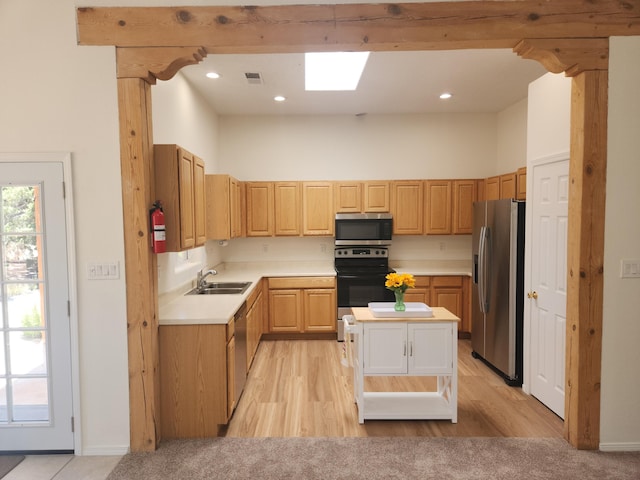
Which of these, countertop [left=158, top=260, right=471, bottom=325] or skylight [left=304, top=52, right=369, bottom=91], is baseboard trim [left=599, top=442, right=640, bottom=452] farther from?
skylight [left=304, top=52, right=369, bottom=91]

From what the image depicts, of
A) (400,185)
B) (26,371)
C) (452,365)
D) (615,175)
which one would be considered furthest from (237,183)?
(615,175)

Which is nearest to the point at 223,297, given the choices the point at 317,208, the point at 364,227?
the point at 317,208

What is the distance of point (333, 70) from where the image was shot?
391 cm

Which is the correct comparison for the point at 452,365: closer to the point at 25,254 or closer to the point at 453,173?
the point at 25,254

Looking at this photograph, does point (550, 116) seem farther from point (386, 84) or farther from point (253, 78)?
point (253, 78)

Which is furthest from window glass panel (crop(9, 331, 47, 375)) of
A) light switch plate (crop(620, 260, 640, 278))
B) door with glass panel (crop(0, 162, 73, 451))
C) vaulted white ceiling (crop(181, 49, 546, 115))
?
light switch plate (crop(620, 260, 640, 278))

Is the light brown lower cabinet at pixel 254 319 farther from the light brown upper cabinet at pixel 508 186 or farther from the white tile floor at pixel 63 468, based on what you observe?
the light brown upper cabinet at pixel 508 186

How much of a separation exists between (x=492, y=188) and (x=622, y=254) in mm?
2464

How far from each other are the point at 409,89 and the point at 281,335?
340cm

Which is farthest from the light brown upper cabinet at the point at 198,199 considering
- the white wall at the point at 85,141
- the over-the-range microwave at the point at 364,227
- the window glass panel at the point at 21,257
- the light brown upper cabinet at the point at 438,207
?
the light brown upper cabinet at the point at 438,207

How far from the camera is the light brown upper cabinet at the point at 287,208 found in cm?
507

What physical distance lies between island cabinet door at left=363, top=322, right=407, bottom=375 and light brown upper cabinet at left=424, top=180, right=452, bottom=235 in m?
2.63

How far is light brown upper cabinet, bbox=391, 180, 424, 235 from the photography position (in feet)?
16.7

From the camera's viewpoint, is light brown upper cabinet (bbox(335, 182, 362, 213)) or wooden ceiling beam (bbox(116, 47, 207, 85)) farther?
light brown upper cabinet (bbox(335, 182, 362, 213))
